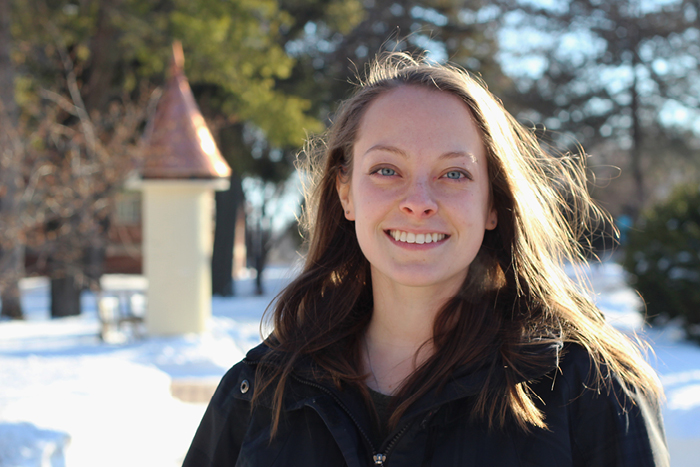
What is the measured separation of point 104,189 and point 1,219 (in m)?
1.91

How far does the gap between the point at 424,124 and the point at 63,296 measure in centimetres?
1367

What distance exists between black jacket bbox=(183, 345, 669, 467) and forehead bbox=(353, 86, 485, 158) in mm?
638

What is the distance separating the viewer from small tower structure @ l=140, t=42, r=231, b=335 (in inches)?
389

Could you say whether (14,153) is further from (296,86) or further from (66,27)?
(296,86)

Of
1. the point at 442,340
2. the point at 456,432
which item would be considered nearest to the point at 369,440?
the point at 456,432

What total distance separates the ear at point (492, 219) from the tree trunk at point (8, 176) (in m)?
9.83

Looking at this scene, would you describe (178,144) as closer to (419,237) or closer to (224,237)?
(224,237)

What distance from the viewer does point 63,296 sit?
45.4 feet

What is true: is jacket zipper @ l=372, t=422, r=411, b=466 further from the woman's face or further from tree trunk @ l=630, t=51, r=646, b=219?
tree trunk @ l=630, t=51, r=646, b=219

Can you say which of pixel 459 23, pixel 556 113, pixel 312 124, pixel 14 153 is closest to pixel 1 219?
pixel 14 153

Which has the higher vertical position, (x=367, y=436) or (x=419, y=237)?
(x=419, y=237)

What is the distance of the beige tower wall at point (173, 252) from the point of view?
9.92m

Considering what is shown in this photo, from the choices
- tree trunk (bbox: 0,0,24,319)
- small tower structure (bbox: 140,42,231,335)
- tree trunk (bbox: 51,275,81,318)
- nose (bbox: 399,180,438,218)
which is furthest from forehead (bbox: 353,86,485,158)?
tree trunk (bbox: 51,275,81,318)

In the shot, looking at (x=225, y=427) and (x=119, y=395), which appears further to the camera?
(x=119, y=395)
